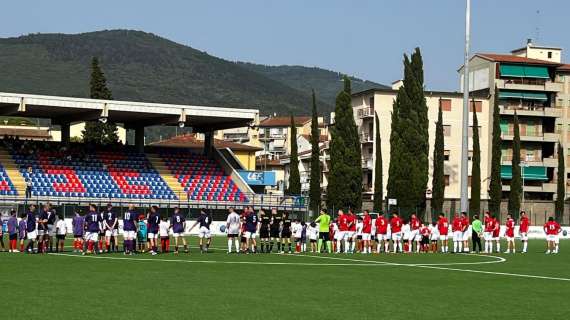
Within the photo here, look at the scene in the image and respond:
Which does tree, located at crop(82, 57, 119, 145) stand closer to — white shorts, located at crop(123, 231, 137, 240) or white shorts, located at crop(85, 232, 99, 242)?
white shorts, located at crop(85, 232, 99, 242)

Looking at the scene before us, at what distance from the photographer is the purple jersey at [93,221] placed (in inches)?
1471

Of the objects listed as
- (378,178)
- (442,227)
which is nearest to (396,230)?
(442,227)

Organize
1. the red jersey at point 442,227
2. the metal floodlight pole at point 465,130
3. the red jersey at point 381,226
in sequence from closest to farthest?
the red jersey at point 381,226 → the red jersey at point 442,227 → the metal floodlight pole at point 465,130

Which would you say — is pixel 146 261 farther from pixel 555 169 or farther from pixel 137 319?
pixel 555 169

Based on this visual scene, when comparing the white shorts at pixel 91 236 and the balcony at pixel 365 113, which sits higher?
the balcony at pixel 365 113

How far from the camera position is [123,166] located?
70.0 meters

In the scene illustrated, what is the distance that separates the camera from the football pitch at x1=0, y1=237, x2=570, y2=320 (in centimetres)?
1769

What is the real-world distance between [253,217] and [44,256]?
8832 millimetres

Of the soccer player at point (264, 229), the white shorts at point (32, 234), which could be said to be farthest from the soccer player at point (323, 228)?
the white shorts at point (32, 234)

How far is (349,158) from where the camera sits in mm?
84188

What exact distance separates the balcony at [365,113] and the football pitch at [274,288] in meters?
67.8

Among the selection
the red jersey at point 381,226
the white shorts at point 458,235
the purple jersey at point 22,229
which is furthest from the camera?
the white shorts at point 458,235

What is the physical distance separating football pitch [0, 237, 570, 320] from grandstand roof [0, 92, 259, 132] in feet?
96.4

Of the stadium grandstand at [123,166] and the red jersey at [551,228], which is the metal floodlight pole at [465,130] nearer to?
the red jersey at [551,228]
